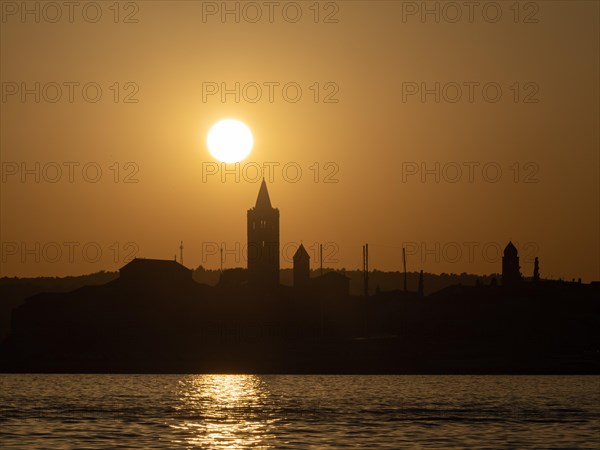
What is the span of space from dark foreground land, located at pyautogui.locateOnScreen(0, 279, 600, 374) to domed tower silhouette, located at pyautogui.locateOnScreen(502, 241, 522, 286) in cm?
475

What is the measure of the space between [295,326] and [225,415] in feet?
266

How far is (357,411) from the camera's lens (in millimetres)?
78562

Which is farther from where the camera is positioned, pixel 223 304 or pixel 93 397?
pixel 223 304

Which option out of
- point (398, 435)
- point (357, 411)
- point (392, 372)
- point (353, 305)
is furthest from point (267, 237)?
point (398, 435)

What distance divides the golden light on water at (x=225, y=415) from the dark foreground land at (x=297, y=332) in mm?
22428

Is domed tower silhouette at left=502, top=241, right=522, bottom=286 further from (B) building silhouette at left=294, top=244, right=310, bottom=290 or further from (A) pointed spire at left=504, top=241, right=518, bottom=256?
(B) building silhouette at left=294, top=244, right=310, bottom=290

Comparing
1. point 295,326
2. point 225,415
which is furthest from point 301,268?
point 225,415

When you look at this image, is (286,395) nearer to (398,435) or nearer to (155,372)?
(398,435)

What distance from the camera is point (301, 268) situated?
7106 inches

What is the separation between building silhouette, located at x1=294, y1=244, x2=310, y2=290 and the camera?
180125 millimetres

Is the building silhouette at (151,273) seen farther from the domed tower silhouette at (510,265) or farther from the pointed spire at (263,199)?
the domed tower silhouette at (510,265)

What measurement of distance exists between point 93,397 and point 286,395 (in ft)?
46.1

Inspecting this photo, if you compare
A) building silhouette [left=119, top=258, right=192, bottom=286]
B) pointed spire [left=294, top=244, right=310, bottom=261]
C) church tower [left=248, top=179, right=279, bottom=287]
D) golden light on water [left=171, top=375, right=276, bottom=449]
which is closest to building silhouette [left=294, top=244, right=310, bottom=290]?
pointed spire [left=294, top=244, right=310, bottom=261]

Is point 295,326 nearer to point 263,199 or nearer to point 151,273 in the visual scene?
point 151,273
